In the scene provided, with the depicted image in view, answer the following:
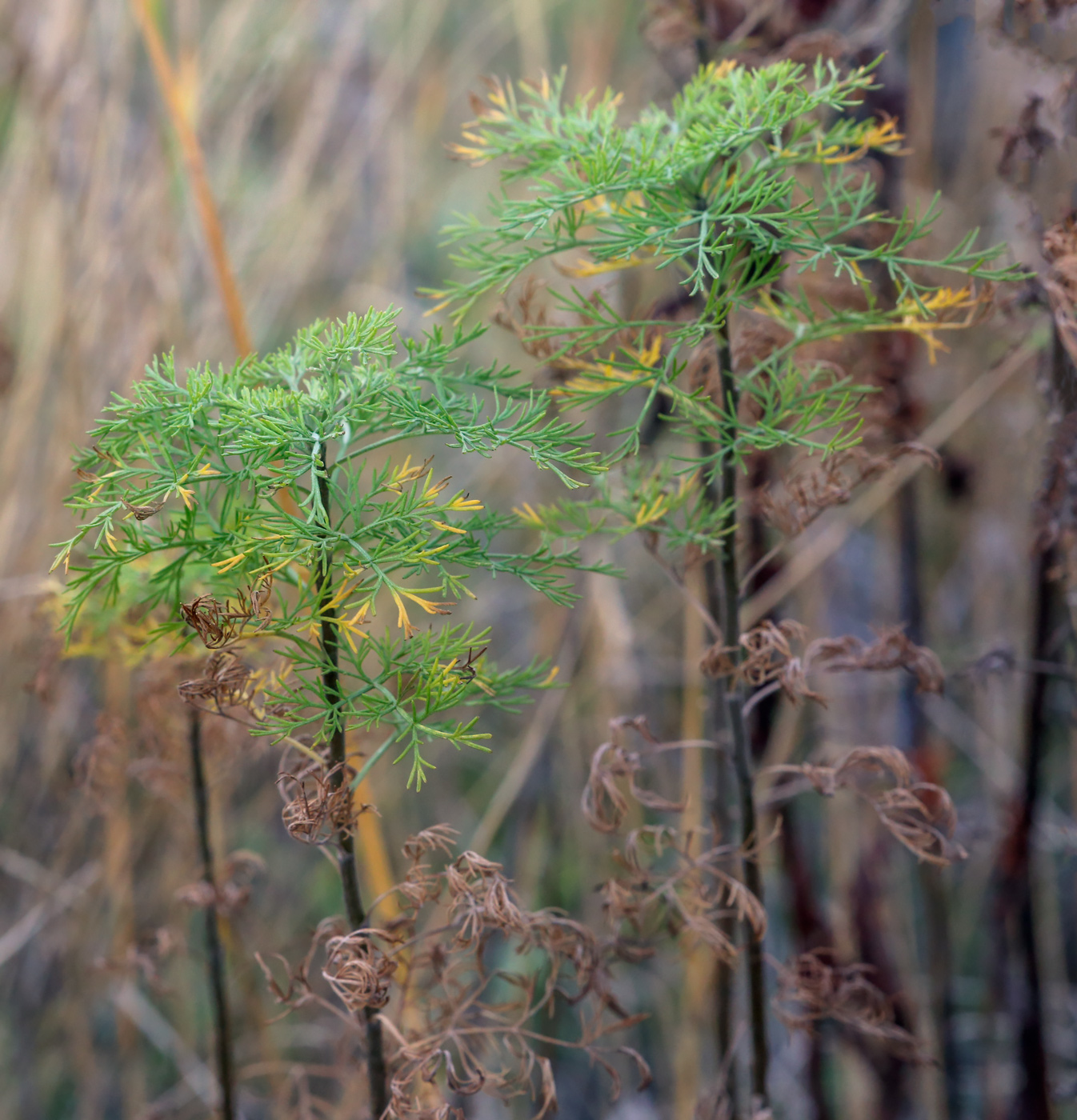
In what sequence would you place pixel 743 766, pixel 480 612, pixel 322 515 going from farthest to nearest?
1. pixel 480 612
2. pixel 743 766
3. pixel 322 515

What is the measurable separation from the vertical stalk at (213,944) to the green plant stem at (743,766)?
0.32m

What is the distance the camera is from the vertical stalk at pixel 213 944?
55cm

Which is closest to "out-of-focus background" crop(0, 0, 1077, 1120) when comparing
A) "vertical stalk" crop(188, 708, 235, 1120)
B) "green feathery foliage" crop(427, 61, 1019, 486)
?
"vertical stalk" crop(188, 708, 235, 1120)

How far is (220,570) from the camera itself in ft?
1.23

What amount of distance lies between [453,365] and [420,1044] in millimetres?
354

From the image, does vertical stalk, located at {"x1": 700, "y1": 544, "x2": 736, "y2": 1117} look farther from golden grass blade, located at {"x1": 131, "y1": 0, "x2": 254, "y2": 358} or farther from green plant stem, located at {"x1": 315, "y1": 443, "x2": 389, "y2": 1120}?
golden grass blade, located at {"x1": 131, "y1": 0, "x2": 254, "y2": 358}

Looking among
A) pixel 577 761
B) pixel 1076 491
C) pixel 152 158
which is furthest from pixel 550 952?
pixel 152 158

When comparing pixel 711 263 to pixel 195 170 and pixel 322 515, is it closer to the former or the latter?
pixel 322 515

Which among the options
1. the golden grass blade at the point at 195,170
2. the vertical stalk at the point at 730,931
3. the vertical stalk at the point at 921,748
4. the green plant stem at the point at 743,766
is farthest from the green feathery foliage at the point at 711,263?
the vertical stalk at the point at 921,748

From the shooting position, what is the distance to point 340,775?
418 mm

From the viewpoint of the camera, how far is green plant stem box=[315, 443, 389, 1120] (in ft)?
1.23

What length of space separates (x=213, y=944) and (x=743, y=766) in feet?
1.18

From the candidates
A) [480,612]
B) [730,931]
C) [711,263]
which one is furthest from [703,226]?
[480,612]

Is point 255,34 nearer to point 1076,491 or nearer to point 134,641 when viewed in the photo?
point 134,641
